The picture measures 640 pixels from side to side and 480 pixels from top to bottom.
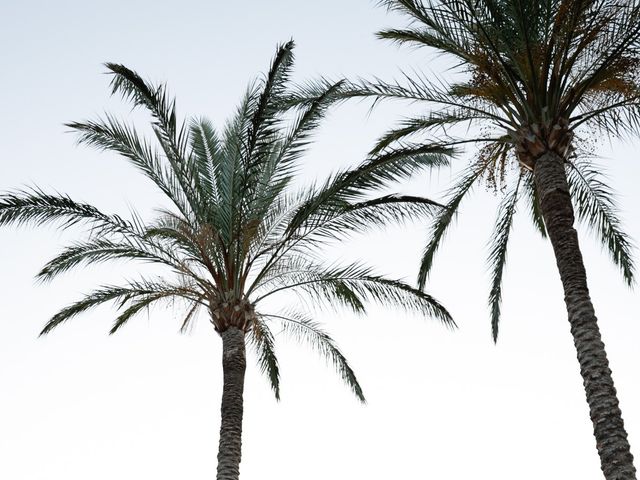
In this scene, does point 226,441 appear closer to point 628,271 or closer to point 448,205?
point 448,205

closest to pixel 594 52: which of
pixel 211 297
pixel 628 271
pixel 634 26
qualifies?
pixel 634 26

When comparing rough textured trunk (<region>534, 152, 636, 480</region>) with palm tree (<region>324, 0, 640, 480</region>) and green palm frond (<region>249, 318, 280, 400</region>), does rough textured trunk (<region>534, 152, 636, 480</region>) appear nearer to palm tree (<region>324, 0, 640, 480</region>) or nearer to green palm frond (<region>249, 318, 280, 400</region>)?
palm tree (<region>324, 0, 640, 480</region>)

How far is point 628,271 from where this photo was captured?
13695 millimetres

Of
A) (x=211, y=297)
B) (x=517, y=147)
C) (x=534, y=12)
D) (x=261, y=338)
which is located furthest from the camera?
(x=261, y=338)

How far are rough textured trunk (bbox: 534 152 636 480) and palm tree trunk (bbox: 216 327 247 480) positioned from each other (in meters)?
5.39

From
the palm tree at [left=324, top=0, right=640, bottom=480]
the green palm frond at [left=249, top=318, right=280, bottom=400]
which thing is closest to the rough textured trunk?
the palm tree at [left=324, top=0, right=640, bottom=480]

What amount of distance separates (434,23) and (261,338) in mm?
7009

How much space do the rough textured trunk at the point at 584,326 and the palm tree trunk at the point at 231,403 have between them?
17.7 feet

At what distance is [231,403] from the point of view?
1209cm

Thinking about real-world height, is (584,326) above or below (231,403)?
below

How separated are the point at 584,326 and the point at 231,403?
5.65 m

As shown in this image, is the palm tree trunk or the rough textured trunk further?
the palm tree trunk

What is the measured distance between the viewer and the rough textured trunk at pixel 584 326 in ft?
27.0

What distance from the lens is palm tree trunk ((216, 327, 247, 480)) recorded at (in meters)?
11.6
